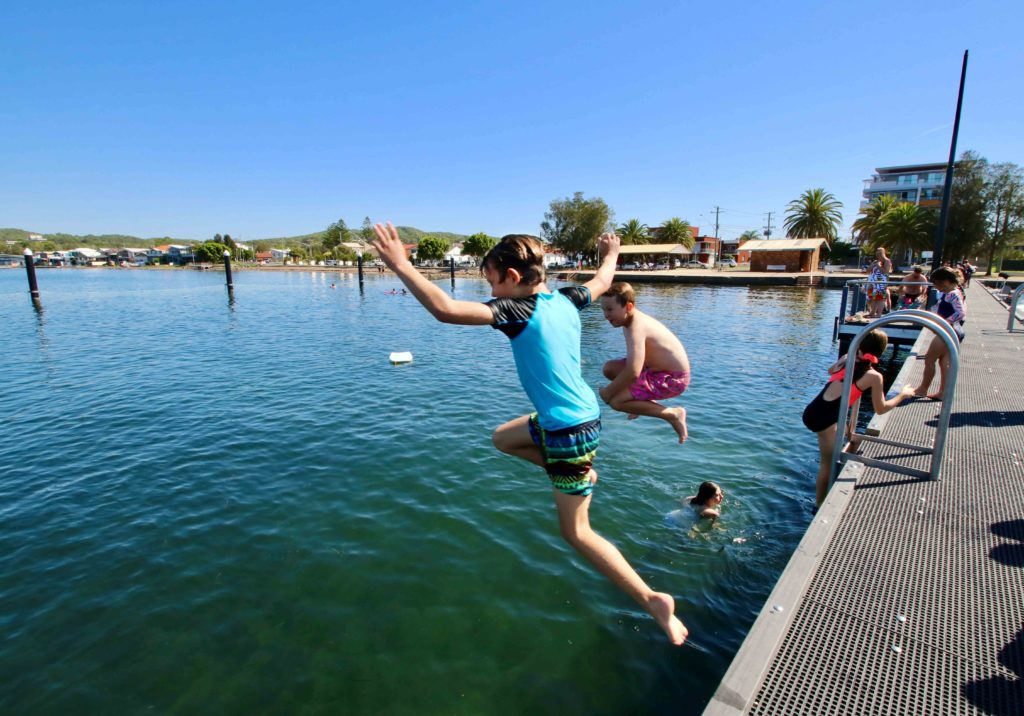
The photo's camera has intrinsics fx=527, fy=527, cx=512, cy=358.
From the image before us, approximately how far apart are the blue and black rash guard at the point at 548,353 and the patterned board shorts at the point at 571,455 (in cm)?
6

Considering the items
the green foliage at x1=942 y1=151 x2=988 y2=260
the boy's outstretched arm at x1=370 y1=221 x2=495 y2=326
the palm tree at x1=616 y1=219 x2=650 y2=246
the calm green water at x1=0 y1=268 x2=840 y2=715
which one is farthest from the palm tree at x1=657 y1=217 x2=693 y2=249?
the boy's outstretched arm at x1=370 y1=221 x2=495 y2=326

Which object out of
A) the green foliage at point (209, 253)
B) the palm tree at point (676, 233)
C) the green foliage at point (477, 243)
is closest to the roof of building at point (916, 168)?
the palm tree at point (676, 233)

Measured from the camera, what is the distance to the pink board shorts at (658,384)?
17.2 ft

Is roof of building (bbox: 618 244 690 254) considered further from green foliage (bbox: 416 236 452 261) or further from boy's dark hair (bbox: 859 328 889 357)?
boy's dark hair (bbox: 859 328 889 357)

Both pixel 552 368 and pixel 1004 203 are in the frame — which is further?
pixel 1004 203

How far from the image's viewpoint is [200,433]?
11664mm

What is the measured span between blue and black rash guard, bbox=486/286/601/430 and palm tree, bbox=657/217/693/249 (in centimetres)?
11411

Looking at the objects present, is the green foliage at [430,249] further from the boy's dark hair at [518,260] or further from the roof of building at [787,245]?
the boy's dark hair at [518,260]

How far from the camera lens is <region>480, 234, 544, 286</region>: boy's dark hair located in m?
3.19

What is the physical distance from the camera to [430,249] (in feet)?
447

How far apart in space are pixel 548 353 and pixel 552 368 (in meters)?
0.10

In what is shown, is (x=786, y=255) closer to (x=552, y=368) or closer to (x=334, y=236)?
(x=552, y=368)

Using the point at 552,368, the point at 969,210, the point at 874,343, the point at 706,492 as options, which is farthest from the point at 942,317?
the point at 969,210

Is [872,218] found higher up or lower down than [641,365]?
higher up
